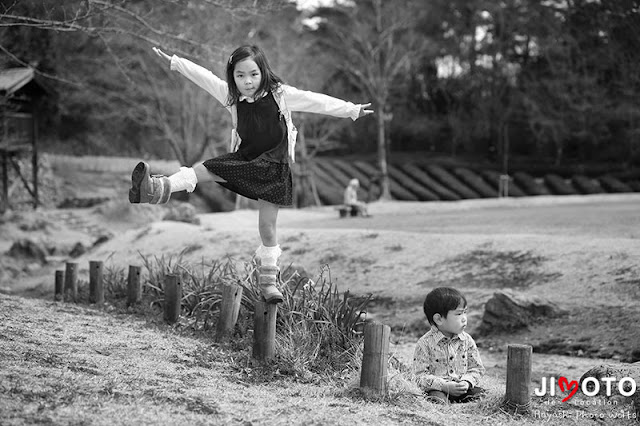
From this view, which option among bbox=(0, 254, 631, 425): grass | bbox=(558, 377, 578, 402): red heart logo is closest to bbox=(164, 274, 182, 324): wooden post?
bbox=(0, 254, 631, 425): grass

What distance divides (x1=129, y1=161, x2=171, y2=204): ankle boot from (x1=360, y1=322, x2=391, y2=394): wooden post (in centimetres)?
153

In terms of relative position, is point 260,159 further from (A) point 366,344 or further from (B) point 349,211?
(B) point 349,211

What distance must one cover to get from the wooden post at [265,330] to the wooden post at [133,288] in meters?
2.52

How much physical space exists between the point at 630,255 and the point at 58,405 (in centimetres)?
728

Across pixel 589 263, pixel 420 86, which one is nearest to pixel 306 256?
pixel 589 263

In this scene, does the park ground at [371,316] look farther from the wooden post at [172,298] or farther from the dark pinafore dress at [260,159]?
the dark pinafore dress at [260,159]

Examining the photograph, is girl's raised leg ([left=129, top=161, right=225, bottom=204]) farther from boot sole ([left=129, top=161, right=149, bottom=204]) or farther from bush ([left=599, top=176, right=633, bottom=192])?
bush ([left=599, top=176, right=633, bottom=192])

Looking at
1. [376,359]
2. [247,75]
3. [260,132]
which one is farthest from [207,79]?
[376,359]

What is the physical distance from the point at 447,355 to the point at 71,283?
497 centimetres

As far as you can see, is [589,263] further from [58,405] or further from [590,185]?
[590,185]

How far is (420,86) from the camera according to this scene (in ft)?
98.8

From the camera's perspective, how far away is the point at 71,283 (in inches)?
343

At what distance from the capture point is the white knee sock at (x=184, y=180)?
4.79m

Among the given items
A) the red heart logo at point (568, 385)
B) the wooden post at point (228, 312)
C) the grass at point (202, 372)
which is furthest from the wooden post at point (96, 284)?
the red heart logo at point (568, 385)
